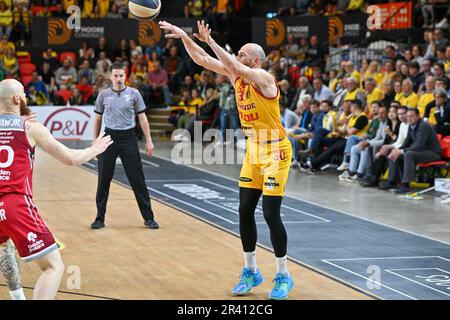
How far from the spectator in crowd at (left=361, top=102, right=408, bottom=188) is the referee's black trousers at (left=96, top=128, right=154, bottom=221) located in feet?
18.6

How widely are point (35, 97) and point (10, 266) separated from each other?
1857 cm

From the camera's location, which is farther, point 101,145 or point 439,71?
point 439,71

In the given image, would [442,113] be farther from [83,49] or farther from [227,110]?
[83,49]

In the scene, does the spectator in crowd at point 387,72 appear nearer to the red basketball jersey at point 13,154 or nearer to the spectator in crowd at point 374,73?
the spectator in crowd at point 374,73

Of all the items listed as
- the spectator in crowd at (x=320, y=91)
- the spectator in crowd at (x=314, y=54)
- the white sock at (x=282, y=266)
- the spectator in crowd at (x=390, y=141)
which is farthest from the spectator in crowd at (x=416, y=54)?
the white sock at (x=282, y=266)

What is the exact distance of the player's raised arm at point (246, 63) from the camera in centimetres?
803

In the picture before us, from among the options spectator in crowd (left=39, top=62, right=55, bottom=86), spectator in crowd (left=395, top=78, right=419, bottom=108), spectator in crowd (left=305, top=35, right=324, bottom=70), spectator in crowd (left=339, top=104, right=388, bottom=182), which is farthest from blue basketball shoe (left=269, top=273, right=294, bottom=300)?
spectator in crowd (left=39, top=62, right=55, bottom=86)

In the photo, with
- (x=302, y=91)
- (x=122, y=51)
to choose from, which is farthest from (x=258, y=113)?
(x=122, y=51)

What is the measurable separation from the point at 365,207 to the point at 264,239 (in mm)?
3290

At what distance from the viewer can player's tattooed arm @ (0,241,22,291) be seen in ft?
24.5

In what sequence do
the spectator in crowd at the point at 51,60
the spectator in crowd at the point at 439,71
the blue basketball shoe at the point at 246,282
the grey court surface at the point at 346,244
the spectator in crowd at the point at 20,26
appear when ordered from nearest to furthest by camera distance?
the blue basketball shoe at the point at 246,282
the grey court surface at the point at 346,244
the spectator in crowd at the point at 439,71
the spectator in crowd at the point at 51,60
the spectator in crowd at the point at 20,26

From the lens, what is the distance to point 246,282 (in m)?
8.62

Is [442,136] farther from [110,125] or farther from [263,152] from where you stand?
[263,152]

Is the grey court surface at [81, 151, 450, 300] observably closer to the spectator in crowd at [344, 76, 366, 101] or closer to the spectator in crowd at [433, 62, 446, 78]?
the spectator in crowd at [344, 76, 366, 101]
